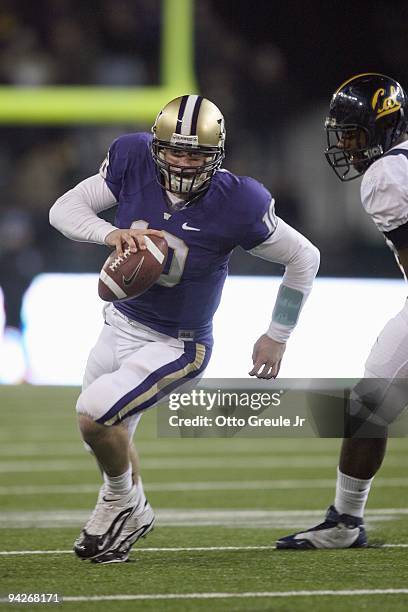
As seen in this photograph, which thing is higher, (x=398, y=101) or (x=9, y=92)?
(x=398, y=101)

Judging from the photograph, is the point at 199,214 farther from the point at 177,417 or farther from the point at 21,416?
the point at 21,416

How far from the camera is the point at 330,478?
5.52m

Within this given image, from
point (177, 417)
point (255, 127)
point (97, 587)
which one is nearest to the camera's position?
point (97, 587)

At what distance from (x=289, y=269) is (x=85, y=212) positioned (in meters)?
0.64

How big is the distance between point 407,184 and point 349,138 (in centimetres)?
34

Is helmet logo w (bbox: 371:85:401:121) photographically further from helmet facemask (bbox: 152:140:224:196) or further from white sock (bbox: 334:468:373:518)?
white sock (bbox: 334:468:373:518)

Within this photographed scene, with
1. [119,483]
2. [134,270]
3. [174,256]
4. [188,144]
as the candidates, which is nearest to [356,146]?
[188,144]

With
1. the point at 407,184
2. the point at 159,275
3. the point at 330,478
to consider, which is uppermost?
the point at 407,184

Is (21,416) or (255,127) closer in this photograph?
(21,416)

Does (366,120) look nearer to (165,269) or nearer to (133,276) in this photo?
(165,269)

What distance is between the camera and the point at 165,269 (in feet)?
11.7

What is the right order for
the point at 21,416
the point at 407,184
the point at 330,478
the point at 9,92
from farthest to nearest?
1. the point at 9,92
2. the point at 21,416
3. the point at 330,478
4. the point at 407,184

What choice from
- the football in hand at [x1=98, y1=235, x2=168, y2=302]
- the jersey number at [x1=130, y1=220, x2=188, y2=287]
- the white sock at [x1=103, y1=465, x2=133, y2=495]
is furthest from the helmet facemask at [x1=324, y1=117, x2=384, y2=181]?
the white sock at [x1=103, y1=465, x2=133, y2=495]

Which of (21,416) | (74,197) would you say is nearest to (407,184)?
(74,197)
